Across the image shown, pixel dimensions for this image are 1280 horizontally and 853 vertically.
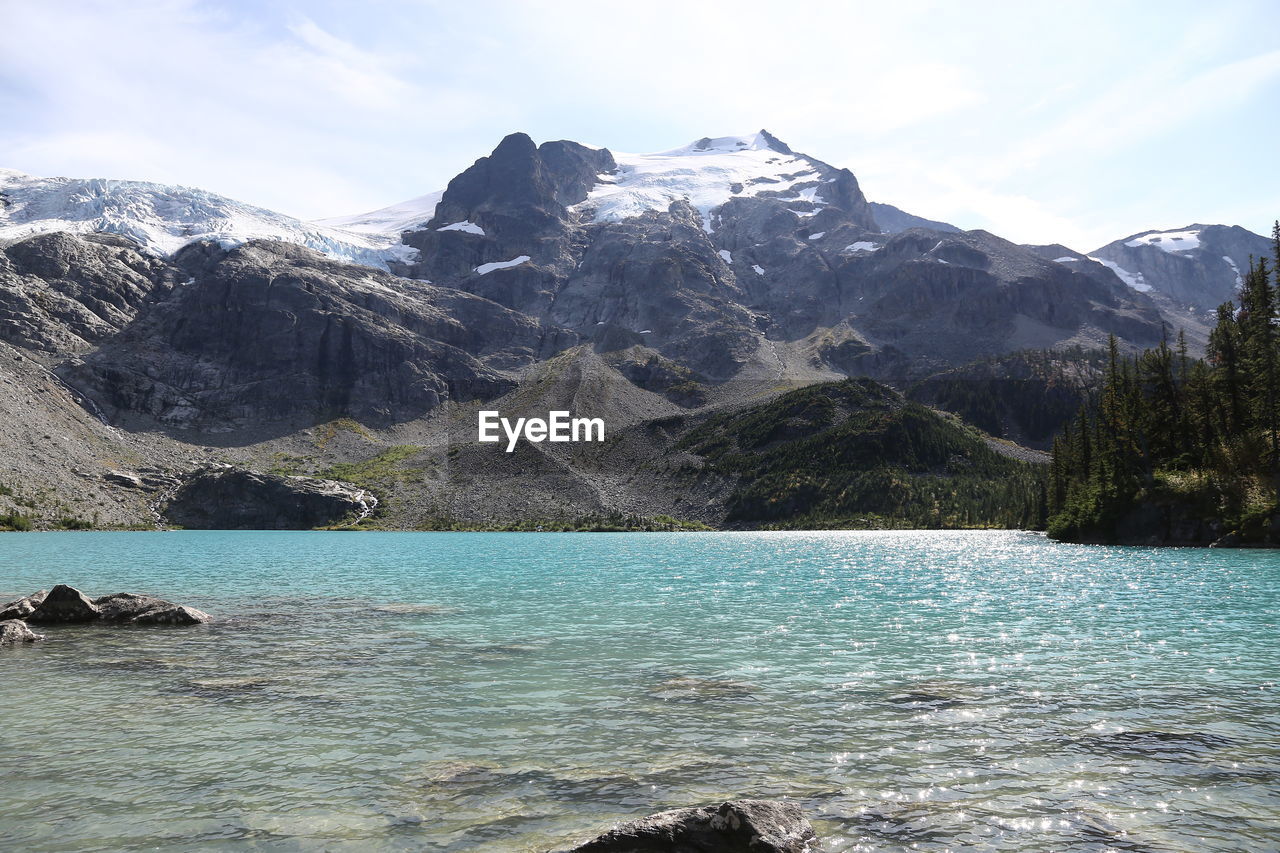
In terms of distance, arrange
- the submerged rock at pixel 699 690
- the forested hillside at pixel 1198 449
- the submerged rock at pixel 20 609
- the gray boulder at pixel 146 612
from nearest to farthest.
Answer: the submerged rock at pixel 699 690 < the submerged rock at pixel 20 609 < the gray boulder at pixel 146 612 < the forested hillside at pixel 1198 449

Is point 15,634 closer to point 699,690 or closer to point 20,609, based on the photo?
point 20,609

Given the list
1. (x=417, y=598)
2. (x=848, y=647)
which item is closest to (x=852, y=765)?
(x=848, y=647)

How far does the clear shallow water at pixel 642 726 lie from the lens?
1383 centimetres

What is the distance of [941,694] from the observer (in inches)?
925

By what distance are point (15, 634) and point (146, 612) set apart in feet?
19.8

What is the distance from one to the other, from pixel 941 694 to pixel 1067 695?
3780 mm

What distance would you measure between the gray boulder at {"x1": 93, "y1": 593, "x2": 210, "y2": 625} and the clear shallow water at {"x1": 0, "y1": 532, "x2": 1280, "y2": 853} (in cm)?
184

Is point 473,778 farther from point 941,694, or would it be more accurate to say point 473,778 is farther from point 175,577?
point 175,577

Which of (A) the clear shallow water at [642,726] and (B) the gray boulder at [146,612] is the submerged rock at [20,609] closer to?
(B) the gray boulder at [146,612]

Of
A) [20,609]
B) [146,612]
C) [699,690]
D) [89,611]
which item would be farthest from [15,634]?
[699,690]

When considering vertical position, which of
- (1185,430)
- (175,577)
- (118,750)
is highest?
(1185,430)

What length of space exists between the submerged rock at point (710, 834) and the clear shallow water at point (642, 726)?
101cm

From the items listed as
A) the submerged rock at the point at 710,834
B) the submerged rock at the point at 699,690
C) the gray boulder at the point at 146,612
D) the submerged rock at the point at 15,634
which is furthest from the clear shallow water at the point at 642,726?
the gray boulder at the point at 146,612

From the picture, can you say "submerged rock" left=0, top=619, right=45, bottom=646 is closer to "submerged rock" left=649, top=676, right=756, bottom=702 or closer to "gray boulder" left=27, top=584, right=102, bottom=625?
"gray boulder" left=27, top=584, right=102, bottom=625
